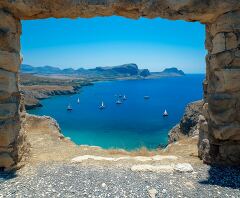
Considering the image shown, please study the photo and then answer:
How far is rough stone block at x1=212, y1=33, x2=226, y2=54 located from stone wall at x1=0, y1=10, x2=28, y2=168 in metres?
4.39

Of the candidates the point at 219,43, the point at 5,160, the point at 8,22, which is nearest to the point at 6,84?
the point at 8,22

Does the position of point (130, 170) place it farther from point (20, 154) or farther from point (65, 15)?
point (65, 15)

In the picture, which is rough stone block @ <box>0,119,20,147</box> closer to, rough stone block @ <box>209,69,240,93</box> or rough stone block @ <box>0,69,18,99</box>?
rough stone block @ <box>0,69,18,99</box>

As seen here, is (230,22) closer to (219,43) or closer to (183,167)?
(219,43)

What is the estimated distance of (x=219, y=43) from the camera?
6680 mm

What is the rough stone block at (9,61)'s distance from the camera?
6.55m

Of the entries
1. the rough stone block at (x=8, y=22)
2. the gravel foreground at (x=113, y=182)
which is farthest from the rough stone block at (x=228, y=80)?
the rough stone block at (x=8, y=22)

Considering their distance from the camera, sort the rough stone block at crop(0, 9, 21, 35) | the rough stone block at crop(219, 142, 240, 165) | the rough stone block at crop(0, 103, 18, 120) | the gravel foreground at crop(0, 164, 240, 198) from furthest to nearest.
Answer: the rough stone block at crop(219, 142, 240, 165)
the rough stone block at crop(0, 9, 21, 35)
the rough stone block at crop(0, 103, 18, 120)
the gravel foreground at crop(0, 164, 240, 198)

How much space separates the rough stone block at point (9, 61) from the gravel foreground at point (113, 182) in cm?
224

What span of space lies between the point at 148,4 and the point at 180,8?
2.27ft

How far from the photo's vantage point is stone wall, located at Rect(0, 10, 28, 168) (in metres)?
6.54

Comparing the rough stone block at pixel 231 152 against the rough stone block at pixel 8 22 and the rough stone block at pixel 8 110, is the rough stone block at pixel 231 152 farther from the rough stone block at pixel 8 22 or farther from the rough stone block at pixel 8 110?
the rough stone block at pixel 8 22

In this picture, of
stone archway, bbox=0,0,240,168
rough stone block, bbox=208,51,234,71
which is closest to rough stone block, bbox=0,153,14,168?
stone archway, bbox=0,0,240,168

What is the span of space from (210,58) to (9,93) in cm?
450
